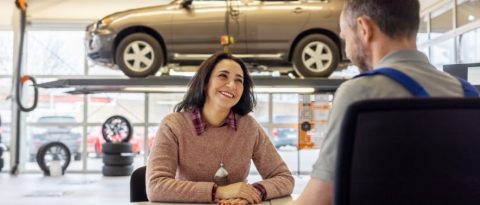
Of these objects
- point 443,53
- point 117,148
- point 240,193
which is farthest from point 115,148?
point 240,193

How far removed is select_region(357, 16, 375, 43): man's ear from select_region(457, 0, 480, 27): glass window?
5771 millimetres

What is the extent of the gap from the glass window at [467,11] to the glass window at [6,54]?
8.20 meters

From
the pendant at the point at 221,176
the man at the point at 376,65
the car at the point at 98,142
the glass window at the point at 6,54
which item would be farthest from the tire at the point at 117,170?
the man at the point at 376,65

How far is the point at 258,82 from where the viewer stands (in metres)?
Result: 5.18

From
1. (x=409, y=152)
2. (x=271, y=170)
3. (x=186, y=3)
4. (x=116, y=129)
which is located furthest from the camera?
(x=116, y=129)

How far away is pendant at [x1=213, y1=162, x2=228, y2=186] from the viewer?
2.05 metres

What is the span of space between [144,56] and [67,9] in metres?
4.32

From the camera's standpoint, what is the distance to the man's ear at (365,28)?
3.68 feet

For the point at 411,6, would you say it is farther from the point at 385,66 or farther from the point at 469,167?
the point at 469,167

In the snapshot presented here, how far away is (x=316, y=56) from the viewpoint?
536 centimetres

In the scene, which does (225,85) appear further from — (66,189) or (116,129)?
(116,129)

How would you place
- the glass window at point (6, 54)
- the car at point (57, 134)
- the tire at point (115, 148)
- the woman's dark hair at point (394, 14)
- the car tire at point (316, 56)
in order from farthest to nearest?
the car at point (57, 134), the glass window at point (6, 54), the tire at point (115, 148), the car tire at point (316, 56), the woman's dark hair at point (394, 14)

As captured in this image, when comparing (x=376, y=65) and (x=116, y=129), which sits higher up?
(x=376, y=65)

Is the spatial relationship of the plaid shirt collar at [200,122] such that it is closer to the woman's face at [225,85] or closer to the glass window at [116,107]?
A: the woman's face at [225,85]
